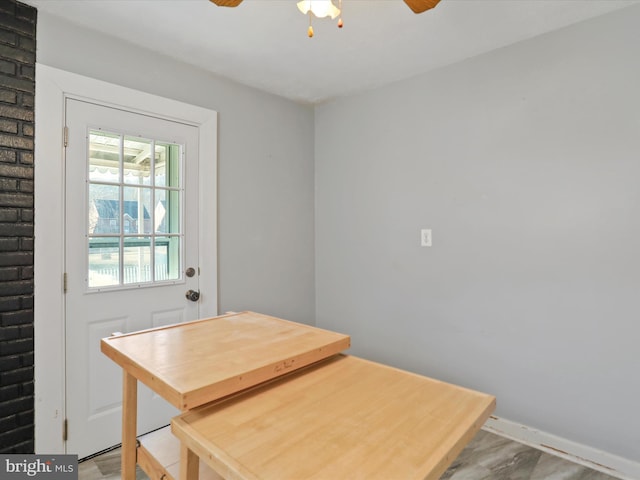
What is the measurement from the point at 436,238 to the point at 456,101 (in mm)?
895

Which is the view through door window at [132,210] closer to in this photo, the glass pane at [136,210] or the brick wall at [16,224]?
the glass pane at [136,210]

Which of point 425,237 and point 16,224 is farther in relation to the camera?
point 425,237

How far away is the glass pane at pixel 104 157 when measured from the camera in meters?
1.99

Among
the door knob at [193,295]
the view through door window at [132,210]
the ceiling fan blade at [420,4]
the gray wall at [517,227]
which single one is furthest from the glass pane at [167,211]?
the ceiling fan blade at [420,4]

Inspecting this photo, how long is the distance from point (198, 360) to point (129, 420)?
1.26 ft

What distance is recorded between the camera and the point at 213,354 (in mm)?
1183

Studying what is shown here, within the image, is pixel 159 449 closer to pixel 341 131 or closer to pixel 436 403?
pixel 436 403

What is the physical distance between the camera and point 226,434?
857mm

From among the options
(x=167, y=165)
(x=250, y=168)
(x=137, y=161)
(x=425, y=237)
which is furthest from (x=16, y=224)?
(x=425, y=237)

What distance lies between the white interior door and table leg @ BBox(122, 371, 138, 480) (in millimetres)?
911

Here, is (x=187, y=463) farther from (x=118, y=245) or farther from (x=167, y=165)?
(x=167, y=165)

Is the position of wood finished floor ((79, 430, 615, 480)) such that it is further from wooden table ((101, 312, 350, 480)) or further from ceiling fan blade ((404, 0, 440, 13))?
ceiling fan blade ((404, 0, 440, 13))

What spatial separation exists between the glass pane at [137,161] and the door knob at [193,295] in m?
0.73

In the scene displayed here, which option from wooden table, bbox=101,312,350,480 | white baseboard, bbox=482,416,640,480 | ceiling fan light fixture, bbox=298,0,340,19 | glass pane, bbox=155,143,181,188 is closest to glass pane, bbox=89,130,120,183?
glass pane, bbox=155,143,181,188
